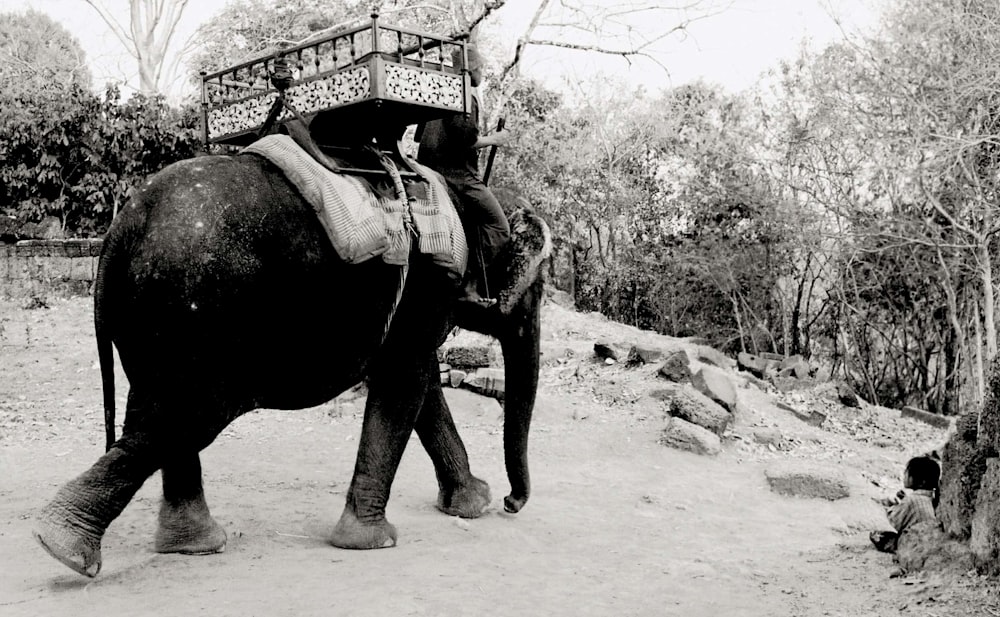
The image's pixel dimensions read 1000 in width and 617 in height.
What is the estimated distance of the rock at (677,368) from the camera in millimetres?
10945

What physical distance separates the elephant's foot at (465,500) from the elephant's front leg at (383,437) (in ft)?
2.92

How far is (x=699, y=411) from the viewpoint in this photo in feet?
32.6

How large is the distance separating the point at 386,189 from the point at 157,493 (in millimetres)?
2570

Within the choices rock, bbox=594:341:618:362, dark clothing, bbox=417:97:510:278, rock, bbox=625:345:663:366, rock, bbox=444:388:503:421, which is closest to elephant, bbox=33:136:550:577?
dark clothing, bbox=417:97:510:278

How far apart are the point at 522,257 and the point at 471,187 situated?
56cm

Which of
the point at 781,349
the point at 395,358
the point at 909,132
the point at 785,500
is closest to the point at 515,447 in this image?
the point at 395,358

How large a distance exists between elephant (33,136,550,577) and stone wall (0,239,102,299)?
9.64m

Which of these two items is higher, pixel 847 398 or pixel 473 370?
pixel 473 370

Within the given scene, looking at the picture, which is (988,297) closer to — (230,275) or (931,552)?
(931,552)

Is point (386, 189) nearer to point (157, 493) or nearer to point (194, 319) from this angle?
point (194, 319)

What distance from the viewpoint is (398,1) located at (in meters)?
16.0

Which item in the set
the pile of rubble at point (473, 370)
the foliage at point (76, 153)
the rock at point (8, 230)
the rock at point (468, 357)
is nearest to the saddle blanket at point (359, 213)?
the pile of rubble at point (473, 370)

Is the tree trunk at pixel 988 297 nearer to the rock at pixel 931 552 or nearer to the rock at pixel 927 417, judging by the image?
the rock at pixel 927 417

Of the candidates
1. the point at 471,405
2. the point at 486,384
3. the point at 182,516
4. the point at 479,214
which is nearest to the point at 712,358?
the point at 486,384
